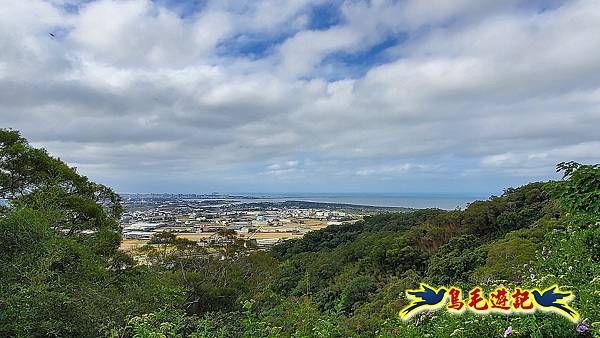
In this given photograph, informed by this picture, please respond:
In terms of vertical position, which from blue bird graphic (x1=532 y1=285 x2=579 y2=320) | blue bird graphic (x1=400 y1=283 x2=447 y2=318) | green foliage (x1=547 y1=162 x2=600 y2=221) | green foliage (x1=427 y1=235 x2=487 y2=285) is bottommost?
green foliage (x1=427 y1=235 x2=487 y2=285)

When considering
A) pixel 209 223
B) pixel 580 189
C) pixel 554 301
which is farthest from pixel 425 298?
pixel 209 223

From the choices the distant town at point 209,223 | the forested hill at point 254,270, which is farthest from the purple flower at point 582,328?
the distant town at point 209,223

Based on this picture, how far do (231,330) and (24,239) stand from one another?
4208mm

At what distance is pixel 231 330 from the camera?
14.4 ft

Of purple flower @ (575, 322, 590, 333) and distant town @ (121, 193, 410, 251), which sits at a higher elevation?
purple flower @ (575, 322, 590, 333)

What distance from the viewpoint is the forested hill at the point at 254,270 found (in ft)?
10.9

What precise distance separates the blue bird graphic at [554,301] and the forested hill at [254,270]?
2.6 inches

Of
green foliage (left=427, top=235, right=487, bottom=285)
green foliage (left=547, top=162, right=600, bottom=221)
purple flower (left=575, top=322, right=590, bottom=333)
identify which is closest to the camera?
purple flower (left=575, top=322, right=590, bottom=333)

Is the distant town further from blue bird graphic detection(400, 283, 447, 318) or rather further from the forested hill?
blue bird graphic detection(400, 283, 447, 318)

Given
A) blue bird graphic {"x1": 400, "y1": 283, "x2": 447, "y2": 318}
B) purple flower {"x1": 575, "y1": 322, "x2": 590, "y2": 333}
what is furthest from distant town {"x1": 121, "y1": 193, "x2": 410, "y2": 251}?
purple flower {"x1": 575, "y1": 322, "x2": 590, "y2": 333}

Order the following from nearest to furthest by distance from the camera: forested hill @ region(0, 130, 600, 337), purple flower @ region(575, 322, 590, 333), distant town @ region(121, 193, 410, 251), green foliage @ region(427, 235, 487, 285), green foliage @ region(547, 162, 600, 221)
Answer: purple flower @ region(575, 322, 590, 333)
forested hill @ region(0, 130, 600, 337)
green foliage @ region(547, 162, 600, 221)
green foliage @ region(427, 235, 487, 285)
distant town @ region(121, 193, 410, 251)

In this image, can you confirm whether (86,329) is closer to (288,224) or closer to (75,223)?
(75,223)

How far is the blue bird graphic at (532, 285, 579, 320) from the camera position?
238cm

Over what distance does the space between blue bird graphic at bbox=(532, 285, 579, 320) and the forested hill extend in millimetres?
Result: 65
